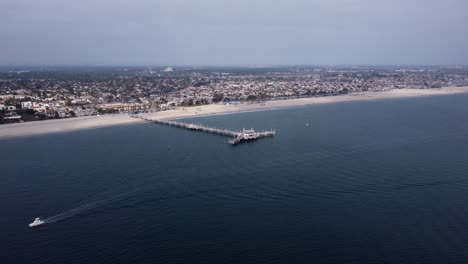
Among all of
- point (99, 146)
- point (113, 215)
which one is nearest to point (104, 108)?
point (99, 146)

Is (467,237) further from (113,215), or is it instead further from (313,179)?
(113,215)

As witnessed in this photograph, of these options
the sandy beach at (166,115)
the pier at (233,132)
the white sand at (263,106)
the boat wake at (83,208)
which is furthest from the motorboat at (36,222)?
the white sand at (263,106)

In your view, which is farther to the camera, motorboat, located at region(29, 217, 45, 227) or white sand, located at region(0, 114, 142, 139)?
white sand, located at region(0, 114, 142, 139)

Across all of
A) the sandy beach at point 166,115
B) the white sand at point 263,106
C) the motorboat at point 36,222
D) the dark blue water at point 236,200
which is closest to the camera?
the dark blue water at point 236,200

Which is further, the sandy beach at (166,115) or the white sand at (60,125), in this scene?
the sandy beach at (166,115)

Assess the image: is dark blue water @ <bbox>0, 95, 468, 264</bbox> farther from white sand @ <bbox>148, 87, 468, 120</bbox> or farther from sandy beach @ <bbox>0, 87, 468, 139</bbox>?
white sand @ <bbox>148, 87, 468, 120</bbox>

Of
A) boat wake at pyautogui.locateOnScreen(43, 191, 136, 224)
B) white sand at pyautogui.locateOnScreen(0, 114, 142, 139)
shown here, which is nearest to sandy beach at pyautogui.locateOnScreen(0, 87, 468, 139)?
white sand at pyautogui.locateOnScreen(0, 114, 142, 139)

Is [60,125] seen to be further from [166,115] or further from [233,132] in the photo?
[233,132]

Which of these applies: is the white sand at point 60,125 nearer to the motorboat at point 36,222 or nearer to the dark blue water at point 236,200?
the dark blue water at point 236,200
